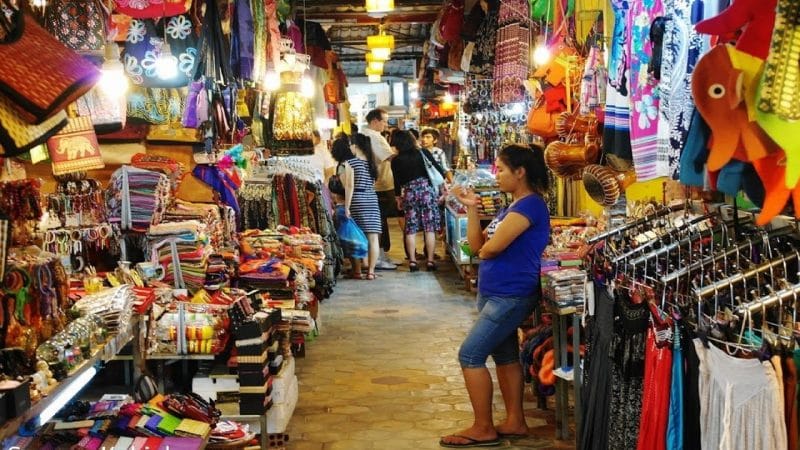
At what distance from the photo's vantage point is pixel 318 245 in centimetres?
727

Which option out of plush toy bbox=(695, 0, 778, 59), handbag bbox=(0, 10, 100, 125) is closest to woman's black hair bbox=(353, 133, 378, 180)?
handbag bbox=(0, 10, 100, 125)

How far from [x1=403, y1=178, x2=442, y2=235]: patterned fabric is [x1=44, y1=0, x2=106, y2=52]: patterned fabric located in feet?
23.7

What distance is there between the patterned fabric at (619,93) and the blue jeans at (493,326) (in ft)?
3.90

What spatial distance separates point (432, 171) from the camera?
36.6 feet

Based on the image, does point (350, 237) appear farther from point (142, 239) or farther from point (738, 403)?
point (738, 403)

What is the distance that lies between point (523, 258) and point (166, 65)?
233cm

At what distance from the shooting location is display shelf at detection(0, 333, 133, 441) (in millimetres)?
2645

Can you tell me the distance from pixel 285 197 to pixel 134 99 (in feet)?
10.2

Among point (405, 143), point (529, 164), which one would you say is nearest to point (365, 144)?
point (405, 143)

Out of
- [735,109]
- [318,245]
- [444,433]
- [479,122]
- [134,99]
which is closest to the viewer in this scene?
[735,109]

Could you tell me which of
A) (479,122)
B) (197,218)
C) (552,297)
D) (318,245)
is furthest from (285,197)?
(552,297)

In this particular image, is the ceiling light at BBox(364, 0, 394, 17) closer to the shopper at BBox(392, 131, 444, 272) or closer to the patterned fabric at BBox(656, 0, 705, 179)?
the shopper at BBox(392, 131, 444, 272)

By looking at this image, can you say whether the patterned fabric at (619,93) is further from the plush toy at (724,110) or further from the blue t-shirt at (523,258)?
the plush toy at (724,110)

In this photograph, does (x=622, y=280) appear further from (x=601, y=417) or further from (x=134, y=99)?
(x=134, y=99)
